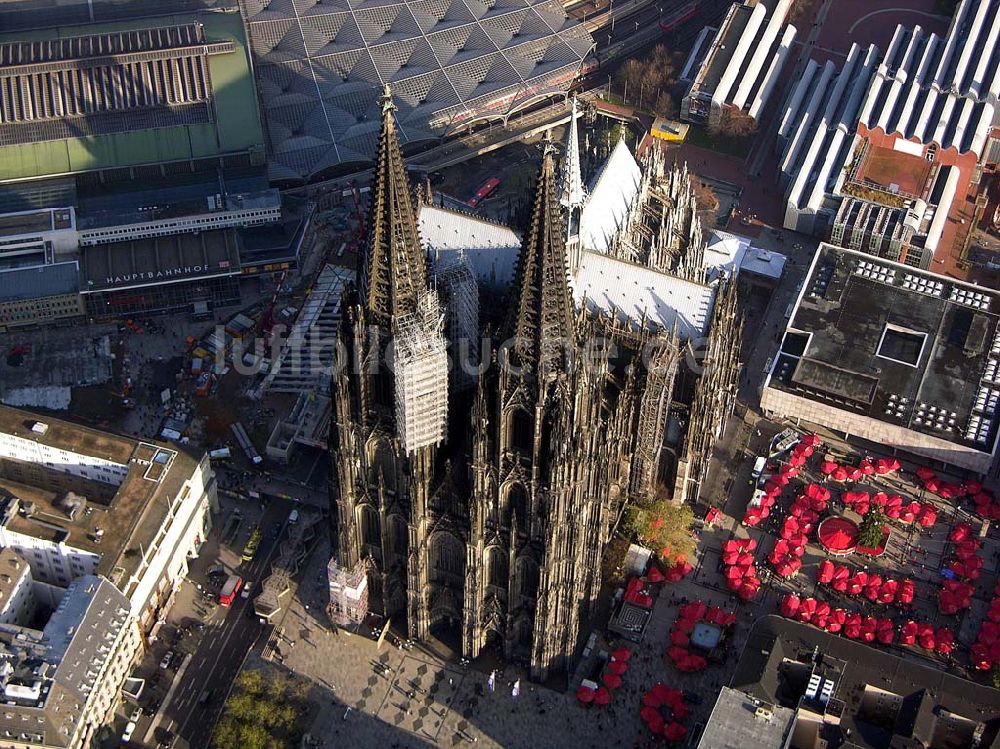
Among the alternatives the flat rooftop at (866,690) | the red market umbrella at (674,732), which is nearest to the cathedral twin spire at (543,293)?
the flat rooftop at (866,690)

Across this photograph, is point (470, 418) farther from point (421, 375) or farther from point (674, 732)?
point (674, 732)

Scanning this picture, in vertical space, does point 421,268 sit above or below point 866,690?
above

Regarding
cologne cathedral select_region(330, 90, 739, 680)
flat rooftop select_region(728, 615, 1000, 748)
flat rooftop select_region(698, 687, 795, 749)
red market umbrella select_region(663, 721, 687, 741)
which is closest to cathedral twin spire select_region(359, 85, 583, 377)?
cologne cathedral select_region(330, 90, 739, 680)

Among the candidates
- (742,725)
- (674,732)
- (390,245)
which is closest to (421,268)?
(390,245)

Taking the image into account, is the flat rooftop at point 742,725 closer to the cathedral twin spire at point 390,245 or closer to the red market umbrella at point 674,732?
the red market umbrella at point 674,732

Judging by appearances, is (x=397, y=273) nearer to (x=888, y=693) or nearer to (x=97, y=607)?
(x=97, y=607)

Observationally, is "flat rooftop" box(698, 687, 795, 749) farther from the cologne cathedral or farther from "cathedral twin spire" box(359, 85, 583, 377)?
"cathedral twin spire" box(359, 85, 583, 377)
